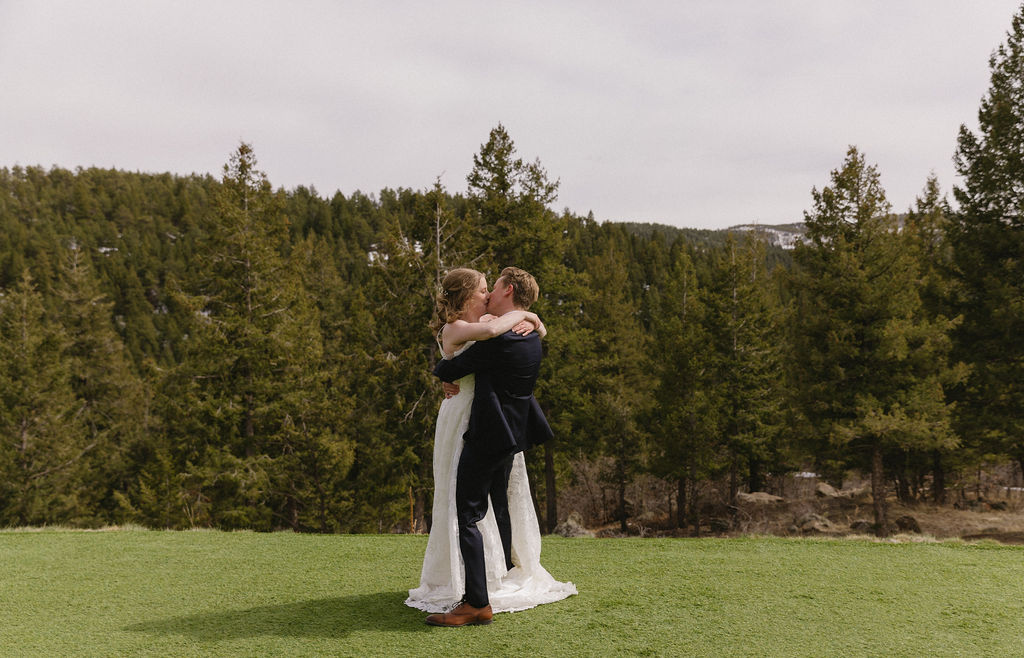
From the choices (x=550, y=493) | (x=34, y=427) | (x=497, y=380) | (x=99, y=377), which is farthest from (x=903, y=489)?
(x=99, y=377)

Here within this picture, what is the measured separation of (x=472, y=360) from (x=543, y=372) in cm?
1962

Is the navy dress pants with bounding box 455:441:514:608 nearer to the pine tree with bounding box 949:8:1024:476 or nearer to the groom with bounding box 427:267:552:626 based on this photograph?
the groom with bounding box 427:267:552:626

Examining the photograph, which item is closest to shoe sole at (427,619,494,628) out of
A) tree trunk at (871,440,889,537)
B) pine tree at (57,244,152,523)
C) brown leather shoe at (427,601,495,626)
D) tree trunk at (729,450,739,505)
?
brown leather shoe at (427,601,495,626)

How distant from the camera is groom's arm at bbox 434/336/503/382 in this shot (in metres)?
4.15


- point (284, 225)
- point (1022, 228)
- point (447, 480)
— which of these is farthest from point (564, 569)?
point (284, 225)

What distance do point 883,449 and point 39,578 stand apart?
2403cm

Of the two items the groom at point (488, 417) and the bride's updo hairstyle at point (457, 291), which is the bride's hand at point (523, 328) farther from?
the bride's updo hairstyle at point (457, 291)

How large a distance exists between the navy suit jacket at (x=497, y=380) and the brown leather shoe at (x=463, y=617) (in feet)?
3.30

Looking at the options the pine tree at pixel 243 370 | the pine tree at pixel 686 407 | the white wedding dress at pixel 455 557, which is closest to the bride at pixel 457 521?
the white wedding dress at pixel 455 557

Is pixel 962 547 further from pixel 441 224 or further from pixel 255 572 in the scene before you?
pixel 441 224

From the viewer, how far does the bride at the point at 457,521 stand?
421 centimetres

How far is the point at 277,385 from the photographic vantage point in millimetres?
22672

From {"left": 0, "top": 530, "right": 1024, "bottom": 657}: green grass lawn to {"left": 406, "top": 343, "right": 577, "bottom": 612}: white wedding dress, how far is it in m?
0.15

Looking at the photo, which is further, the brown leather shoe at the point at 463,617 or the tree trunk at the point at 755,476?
the tree trunk at the point at 755,476
